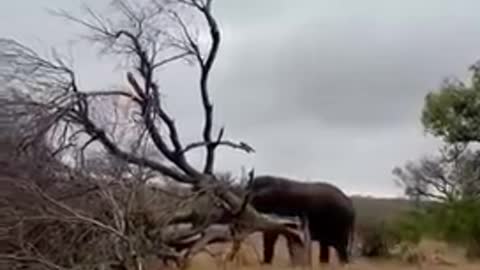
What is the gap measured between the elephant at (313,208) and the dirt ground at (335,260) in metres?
0.33

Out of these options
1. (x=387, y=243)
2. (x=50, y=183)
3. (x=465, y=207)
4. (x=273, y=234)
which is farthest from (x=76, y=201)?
(x=465, y=207)

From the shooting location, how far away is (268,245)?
2522cm

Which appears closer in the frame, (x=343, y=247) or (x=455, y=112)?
(x=343, y=247)

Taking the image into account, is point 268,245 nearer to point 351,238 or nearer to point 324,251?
point 324,251

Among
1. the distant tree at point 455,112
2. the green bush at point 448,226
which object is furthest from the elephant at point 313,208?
the distant tree at point 455,112

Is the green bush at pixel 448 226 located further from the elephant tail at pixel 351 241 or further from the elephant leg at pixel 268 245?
the elephant leg at pixel 268 245

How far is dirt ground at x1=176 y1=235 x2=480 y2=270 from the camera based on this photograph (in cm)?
2331

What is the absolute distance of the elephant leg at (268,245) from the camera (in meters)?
25.0

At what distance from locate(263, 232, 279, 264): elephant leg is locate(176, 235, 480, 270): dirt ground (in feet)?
0.46

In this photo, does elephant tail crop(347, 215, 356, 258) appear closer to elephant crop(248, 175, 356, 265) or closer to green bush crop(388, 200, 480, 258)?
elephant crop(248, 175, 356, 265)

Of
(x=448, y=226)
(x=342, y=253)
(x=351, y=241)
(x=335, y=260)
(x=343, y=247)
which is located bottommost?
(x=335, y=260)

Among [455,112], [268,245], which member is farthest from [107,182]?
[455,112]

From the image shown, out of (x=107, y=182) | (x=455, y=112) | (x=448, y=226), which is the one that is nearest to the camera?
(x=107, y=182)

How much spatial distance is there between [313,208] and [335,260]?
1404 mm
